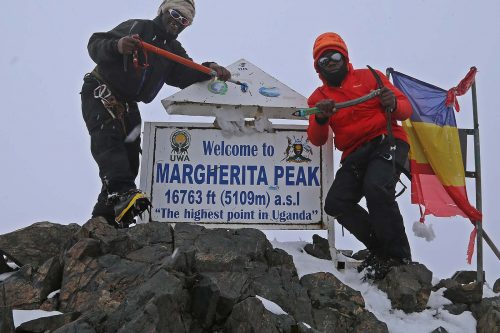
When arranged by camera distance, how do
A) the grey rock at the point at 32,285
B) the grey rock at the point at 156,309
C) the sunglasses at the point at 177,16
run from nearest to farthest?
the grey rock at the point at 156,309
the grey rock at the point at 32,285
the sunglasses at the point at 177,16

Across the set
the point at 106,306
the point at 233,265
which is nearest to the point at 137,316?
the point at 106,306

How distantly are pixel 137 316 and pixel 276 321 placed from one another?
1.27 m

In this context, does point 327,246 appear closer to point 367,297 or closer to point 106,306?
point 367,297

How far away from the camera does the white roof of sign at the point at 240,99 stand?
7.64 m

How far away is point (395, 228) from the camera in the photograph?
636cm

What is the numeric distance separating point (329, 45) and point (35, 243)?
13.8 feet

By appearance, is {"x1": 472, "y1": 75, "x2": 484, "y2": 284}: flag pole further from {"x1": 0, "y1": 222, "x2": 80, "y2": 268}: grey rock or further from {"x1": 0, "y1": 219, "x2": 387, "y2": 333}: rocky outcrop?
{"x1": 0, "y1": 222, "x2": 80, "y2": 268}: grey rock

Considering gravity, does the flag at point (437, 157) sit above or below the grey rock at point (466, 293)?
above

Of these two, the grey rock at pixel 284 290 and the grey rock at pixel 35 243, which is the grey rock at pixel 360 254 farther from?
the grey rock at pixel 35 243

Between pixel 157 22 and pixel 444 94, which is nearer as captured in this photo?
pixel 157 22

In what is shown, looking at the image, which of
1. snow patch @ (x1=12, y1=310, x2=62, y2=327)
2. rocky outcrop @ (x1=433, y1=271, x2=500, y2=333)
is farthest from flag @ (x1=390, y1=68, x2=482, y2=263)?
snow patch @ (x1=12, y1=310, x2=62, y2=327)

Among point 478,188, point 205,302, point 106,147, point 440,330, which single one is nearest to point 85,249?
point 205,302

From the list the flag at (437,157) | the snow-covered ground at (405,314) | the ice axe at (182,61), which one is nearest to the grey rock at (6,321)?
the snow-covered ground at (405,314)

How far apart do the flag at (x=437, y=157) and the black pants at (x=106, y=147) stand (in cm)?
391
